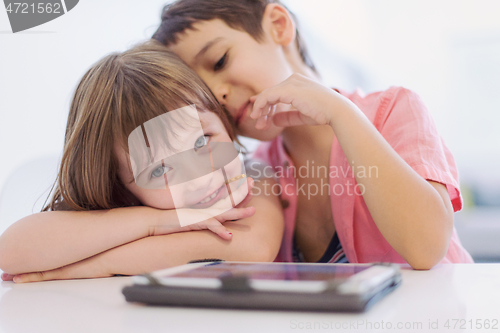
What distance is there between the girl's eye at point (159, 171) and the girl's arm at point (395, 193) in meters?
0.23

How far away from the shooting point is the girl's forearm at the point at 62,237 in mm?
479

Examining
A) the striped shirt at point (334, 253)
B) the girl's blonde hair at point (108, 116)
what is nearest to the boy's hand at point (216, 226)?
the girl's blonde hair at point (108, 116)

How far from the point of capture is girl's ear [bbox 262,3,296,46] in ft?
2.56

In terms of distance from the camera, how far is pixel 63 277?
487 millimetres

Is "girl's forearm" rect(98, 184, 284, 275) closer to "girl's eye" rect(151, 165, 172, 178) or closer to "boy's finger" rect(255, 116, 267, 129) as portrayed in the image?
"girl's eye" rect(151, 165, 172, 178)

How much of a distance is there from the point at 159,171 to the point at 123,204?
5.1 inches

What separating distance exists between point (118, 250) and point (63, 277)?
0.26 ft

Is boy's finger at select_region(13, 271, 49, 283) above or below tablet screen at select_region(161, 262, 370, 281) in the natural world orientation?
below

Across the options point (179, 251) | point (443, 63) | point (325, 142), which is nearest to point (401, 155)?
point (325, 142)

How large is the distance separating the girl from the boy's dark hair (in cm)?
12

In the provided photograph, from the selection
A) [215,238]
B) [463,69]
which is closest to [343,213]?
[215,238]

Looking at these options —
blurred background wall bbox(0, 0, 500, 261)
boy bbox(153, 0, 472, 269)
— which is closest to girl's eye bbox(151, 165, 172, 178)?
boy bbox(153, 0, 472, 269)

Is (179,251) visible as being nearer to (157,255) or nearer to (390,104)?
(157,255)

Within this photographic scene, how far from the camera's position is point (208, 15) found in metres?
0.72
